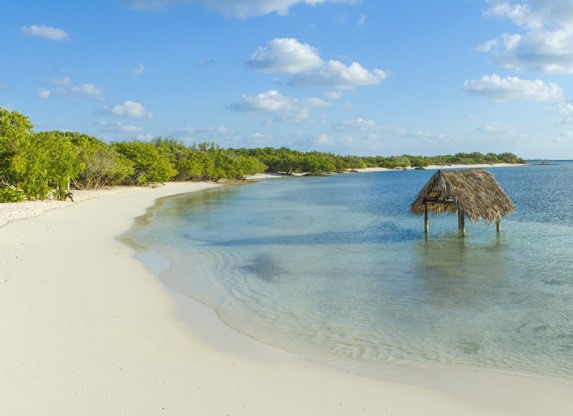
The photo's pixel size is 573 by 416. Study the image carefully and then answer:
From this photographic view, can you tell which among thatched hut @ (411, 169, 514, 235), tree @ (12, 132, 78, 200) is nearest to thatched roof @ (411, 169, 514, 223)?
thatched hut @ (411, 169, 514, 235)

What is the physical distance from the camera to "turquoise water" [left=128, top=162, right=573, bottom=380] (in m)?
7.33

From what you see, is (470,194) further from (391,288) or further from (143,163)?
(143,163)

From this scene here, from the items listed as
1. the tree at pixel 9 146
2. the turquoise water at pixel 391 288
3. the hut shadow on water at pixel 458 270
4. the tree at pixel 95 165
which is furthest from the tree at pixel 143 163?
the hut shadow on water at pixel 458 270

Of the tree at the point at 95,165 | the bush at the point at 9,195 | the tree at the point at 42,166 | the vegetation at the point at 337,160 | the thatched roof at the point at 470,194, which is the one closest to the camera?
the thatched roof at the point at 470,194

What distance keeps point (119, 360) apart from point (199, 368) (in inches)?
46.2

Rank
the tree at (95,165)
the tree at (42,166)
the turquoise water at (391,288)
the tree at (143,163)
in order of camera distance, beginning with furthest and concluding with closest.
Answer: the tree at (143,163)
the tree at (95,165)
the tree at (42,166)
the turquoise water at (391,288)

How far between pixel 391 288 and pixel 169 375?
6.58m

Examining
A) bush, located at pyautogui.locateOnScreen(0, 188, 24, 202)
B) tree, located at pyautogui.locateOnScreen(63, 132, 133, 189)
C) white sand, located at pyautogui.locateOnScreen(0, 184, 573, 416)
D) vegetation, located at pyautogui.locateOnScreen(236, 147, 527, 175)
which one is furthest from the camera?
vegetation, located at pyautogui.locateOnScreen(236, 147, 527, 175)

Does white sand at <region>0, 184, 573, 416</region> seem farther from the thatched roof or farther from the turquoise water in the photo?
the thatched roof

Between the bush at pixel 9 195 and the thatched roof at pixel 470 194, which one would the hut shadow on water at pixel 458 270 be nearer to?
the thatched roof at pixel 470 194

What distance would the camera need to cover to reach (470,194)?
1741cm

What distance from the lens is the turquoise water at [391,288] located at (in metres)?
7.33

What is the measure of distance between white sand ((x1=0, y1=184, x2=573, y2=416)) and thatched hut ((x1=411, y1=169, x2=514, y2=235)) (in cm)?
1150

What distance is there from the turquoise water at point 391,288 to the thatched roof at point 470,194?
1.24 meters
